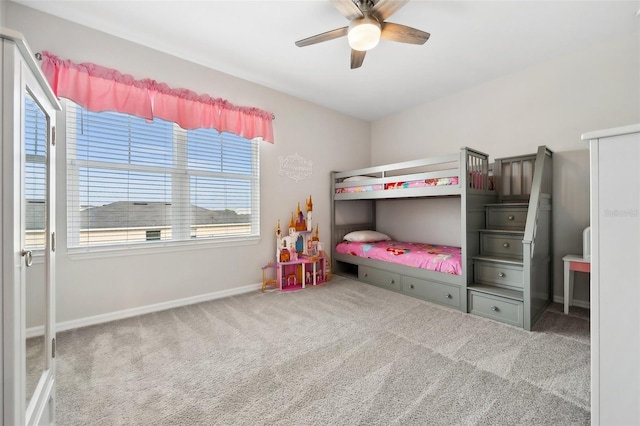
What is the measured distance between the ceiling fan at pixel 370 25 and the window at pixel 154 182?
1.63 meters

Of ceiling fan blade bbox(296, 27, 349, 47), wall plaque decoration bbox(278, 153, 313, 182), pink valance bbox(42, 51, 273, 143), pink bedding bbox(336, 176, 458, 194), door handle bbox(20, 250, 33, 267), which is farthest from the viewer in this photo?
wall plaque decoration bbox(278, 153, 313, 182)

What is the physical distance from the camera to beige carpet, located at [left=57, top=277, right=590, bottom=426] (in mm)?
1296

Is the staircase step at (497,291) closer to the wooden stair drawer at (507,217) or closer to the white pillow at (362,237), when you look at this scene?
the wooden stair drawer at (507,217)

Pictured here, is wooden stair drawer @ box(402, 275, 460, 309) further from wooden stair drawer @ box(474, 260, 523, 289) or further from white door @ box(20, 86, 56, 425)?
white door @ box(20, 86, 56, 425)

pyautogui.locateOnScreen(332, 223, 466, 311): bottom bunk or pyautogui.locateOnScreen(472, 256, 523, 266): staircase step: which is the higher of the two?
pyautogui.locateOnScreen(472, 256, 523, 266): staircase step

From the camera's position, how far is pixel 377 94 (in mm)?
3617

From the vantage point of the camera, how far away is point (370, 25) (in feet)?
6.12

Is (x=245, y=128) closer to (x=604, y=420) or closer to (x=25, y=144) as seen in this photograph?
(x=25, y=144)

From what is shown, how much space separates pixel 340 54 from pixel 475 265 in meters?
2.56

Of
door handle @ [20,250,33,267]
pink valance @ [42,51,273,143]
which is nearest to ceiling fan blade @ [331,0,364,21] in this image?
pink valance @ [42,51,273,143]

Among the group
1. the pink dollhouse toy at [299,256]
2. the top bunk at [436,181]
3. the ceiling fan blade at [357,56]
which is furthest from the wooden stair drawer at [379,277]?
the ceiling fan blade at [357,56]

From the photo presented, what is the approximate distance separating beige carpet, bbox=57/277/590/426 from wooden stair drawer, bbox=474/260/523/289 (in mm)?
393

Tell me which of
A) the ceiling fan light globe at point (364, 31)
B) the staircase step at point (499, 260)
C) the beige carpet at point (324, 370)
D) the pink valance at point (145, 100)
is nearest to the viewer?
the beige carpet at point (324, 370)

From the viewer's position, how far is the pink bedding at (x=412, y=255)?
8.81 feet
